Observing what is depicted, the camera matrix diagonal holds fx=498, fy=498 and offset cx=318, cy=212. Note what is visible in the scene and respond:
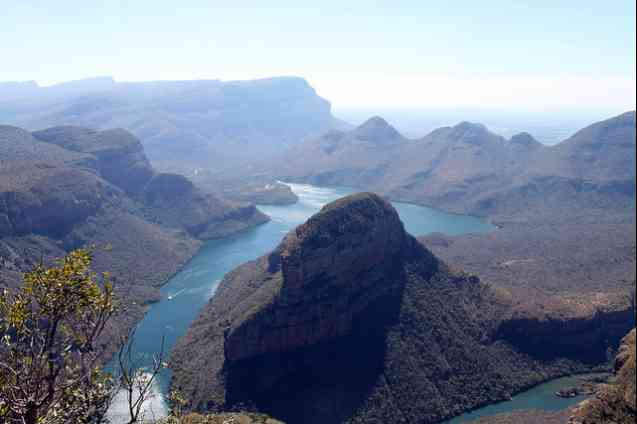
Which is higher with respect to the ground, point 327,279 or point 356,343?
point 327,279

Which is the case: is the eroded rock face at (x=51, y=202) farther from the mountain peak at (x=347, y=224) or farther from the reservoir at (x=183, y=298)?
the mountain peak at (x=347, y=224)

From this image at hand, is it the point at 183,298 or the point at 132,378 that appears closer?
the point at 132,378

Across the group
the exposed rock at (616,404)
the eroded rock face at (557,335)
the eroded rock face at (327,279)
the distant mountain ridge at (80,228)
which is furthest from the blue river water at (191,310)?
the exposed rock at (616,404)

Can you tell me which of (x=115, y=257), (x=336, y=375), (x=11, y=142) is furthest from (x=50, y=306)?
(x=11, y=142)

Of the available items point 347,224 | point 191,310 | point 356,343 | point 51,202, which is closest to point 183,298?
point 191,310

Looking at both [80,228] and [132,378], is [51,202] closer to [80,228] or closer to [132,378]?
[80,228]

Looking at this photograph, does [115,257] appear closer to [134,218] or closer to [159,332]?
[134,218]

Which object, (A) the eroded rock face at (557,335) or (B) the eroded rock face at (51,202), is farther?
(B) the eroded rock face at (51,202)
